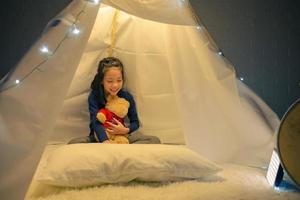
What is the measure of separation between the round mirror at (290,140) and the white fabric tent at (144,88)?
0.34 meters

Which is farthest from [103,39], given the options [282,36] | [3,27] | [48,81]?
[282,36]

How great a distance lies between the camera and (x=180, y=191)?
1.56m

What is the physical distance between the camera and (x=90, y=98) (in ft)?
6.84

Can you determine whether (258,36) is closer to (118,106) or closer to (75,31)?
(118,106)

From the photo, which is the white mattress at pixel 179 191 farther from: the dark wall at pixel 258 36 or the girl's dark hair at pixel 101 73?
the dark wall at pixel 258 36

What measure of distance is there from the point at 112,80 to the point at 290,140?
0.90 m

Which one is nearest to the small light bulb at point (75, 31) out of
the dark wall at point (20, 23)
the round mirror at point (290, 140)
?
the dark wall at point (20, 23)

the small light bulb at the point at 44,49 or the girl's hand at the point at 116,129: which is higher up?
the small light bulb at the point at 44,49

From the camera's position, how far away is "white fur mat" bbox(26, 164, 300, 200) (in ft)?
4.84

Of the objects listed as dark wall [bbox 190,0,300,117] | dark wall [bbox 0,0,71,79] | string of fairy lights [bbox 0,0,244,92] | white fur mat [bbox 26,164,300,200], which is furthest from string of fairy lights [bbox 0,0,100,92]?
dark wall [bbox 190,0,300,117]

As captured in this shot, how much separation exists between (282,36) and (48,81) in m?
1.47

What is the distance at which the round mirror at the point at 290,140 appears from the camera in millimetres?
1653

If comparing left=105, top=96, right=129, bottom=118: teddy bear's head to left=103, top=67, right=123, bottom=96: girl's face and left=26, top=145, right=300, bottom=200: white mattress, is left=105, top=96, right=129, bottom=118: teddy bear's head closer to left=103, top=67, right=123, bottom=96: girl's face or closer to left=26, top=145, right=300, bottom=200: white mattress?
left=103, top=67, right=123, bottom=96: girl's face

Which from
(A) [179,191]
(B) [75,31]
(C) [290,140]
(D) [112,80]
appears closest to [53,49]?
(B) [75,31]
